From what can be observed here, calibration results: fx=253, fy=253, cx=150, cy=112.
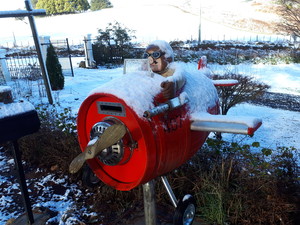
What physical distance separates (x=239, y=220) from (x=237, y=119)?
1394 millimetres

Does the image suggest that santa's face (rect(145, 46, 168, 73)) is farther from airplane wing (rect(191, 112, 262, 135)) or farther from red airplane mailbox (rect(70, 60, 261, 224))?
airplane wing (rect(191, 112, 262, 135))

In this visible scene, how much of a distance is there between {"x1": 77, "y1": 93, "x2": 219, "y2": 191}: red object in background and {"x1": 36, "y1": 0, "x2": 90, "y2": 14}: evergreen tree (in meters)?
56.5

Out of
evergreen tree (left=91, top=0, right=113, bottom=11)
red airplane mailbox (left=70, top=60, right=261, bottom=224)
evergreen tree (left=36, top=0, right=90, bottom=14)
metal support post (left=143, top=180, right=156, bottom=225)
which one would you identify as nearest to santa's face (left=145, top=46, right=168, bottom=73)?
red airplane mailbox (left=70, top=60, right=261, bottom=224)

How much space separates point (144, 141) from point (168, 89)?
0.95 feet

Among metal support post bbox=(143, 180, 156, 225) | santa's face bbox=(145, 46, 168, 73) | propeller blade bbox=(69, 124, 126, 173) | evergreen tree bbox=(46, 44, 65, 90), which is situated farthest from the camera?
evergreen tree bbox=(46, 44, 65, 90)

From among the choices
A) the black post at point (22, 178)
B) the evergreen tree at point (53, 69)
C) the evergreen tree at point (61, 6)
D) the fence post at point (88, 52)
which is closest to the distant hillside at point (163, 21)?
the evergreen tree at point (61, 6)

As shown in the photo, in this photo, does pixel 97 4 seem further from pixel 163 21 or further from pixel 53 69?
pixel 53 69

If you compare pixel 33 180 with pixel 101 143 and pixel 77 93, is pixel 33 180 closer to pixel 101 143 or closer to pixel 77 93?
pixel 101 143

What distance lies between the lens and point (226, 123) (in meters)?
1.32

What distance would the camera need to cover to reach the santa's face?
60.7 inches

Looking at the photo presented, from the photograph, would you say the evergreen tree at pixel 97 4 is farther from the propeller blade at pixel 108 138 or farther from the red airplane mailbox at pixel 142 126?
the propeller blade at pixel 108 138

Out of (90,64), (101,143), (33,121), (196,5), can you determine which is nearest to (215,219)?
(101,143)

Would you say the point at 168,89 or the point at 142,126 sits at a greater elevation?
the point at 168,89

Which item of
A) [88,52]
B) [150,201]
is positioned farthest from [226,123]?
[88,52]
